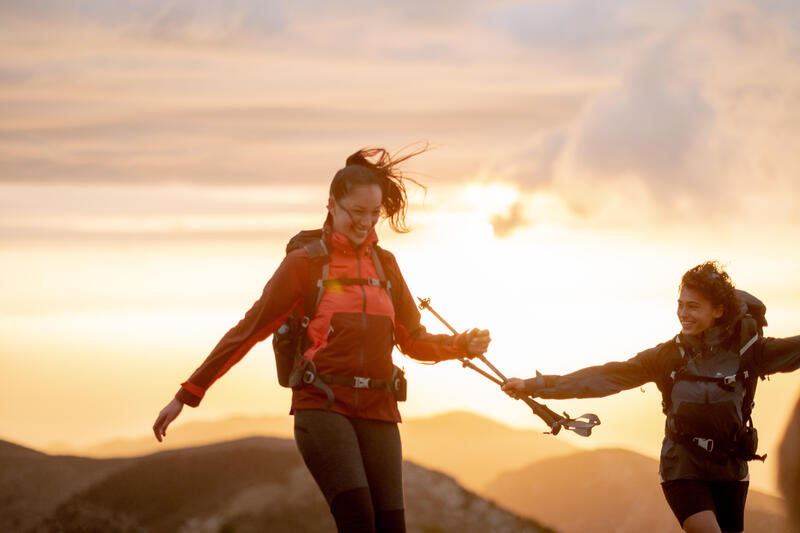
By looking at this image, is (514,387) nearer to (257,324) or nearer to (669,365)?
(669,365)

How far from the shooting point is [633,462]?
14.8 metres

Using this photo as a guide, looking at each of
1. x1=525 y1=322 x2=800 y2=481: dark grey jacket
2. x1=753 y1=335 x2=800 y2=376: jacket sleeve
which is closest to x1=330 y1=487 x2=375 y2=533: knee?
x1=525 y1=322 x2=800 y2=481: dark grey jacket

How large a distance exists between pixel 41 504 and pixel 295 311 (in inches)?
210

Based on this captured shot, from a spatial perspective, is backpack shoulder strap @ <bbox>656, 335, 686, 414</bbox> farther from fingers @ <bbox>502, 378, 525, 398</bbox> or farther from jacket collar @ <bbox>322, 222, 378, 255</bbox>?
jacket collar @ <bbox>322, 222, 378, 255</bbox>

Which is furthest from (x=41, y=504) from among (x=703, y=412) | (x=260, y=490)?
(x=703, y=412)

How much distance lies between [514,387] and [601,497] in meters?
6.23

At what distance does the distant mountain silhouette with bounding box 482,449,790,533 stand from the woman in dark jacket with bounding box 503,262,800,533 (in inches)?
143

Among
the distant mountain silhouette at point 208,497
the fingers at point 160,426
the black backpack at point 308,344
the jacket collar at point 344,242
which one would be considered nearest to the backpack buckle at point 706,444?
the black backpack at point 308,344

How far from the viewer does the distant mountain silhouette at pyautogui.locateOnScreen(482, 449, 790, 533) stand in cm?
1216

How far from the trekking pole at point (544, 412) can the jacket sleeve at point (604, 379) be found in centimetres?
12

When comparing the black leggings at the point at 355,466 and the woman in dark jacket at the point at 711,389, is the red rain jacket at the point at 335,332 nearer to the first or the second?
the black leggings at the point at 355,466

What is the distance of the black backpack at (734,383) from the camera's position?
823cm

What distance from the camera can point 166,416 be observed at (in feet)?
25.1

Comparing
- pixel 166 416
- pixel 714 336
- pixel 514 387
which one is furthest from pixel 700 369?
pixel 166 416
